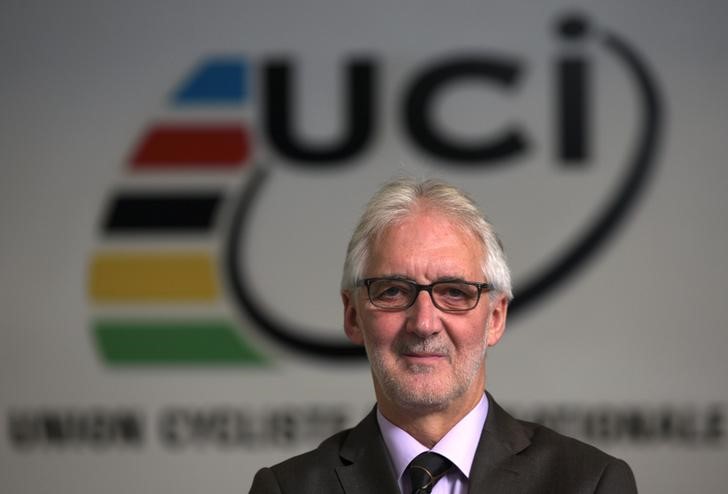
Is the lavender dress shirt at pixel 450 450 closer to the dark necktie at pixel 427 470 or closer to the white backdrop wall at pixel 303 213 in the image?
the dark necktie at pixel 427 470

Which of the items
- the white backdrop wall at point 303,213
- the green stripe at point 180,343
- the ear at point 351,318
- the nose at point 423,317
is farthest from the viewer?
the green stripe at point 180,343

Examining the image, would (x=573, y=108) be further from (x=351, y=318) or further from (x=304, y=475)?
(x=304, y=475)

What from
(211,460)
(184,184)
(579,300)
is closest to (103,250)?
(184,184)

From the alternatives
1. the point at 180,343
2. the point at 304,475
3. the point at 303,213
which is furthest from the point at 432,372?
the point at 180,343

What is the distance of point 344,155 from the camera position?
3938 mm

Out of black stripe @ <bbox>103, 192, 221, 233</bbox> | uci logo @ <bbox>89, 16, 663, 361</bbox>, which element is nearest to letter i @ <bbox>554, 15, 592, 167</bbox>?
uci logo @ <bbox>89, 16, 663, 361</bbox>

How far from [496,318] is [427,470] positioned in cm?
24

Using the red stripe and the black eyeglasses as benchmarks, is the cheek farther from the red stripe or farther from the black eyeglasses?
the red stripe

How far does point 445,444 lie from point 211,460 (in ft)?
8.65

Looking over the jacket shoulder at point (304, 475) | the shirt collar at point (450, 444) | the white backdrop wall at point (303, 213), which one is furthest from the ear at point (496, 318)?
the white backdrop wall at point (303, 213)

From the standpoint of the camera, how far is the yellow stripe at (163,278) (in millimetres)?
3957

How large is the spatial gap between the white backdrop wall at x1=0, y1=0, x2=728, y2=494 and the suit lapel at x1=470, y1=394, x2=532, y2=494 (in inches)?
92.1

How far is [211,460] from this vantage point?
3959 mm

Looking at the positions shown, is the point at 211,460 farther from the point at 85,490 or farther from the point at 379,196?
the point at 379,196
